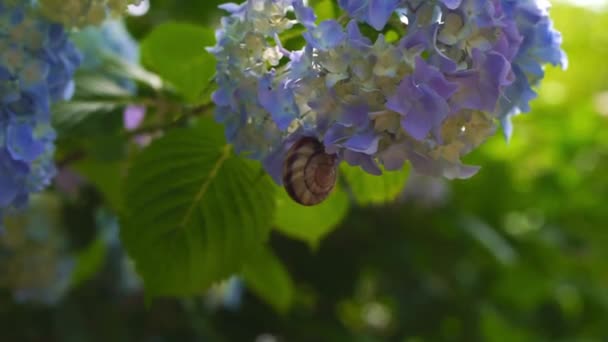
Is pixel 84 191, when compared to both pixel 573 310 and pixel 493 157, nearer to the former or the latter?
pixel 493 157

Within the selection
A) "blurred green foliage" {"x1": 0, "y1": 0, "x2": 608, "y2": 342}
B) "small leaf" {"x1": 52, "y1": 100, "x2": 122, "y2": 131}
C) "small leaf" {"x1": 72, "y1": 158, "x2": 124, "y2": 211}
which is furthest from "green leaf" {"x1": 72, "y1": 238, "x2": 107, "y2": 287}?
"small leaf" {"x1": 52, "y1": 100, "x2": 122, "y2": 131}

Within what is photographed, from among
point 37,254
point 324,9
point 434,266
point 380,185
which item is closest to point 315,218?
point 380,185

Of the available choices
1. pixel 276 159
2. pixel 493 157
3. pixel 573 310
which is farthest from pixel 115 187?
pixel 573 310

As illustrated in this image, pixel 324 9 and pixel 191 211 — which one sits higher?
pixel 324 9

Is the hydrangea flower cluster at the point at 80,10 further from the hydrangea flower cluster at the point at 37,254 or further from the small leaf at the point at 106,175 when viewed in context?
the hydrangea flower cluster at the point at 37,254

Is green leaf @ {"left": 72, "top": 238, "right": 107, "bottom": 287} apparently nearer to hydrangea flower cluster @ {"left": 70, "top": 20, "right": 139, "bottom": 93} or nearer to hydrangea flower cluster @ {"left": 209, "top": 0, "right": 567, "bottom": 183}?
hydrangea flower cluster @ {"left": 70, "top": 20, "right": 139, "bottom": 93}

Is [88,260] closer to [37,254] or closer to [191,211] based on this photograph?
[37,254]
